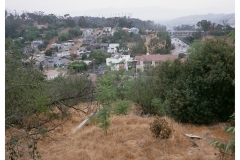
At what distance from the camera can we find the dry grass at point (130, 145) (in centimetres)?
452

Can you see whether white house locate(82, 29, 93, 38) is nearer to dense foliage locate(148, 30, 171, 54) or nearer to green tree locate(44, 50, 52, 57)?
green tree locate(44, 50, 52, 57)

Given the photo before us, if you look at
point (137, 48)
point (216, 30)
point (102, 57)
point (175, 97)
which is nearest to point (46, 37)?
point (102, 57)

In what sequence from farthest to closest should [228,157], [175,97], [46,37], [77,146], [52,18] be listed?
[52,18]
[46,37]
[175,97]
[77,146]
[228,157]

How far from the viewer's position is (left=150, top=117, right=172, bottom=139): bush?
16.3 ft

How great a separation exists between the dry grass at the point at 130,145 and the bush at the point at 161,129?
10 cm

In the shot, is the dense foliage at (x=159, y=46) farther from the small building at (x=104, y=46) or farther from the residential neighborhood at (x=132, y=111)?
the residential neighborhood at (x=132, y=111)

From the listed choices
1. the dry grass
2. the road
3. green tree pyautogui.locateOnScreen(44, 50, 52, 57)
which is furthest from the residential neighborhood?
the road

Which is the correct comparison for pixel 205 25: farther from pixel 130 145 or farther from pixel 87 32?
pixel 130 145

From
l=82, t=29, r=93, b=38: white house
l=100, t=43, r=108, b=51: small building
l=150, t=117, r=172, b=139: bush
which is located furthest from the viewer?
l=82, t=29, r=93, b=38: white house

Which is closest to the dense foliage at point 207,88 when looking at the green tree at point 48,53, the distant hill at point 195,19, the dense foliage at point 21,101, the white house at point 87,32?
the dense foliage at point 21,101

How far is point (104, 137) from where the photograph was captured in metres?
5.47
